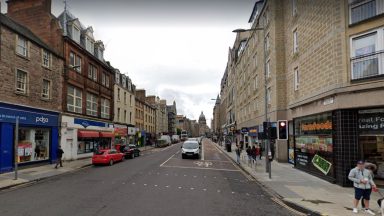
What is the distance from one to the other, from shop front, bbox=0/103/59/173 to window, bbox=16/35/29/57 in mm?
3884

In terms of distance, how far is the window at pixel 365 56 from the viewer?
1258 cm

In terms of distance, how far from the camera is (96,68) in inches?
1344

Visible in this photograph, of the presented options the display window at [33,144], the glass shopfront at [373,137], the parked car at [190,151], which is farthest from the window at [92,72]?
the glass shopfront at [373,137]

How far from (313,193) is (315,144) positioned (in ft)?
17.2

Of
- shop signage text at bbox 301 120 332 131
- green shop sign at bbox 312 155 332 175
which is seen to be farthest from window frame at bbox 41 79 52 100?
green shop sign at bbox 312 155 332 175

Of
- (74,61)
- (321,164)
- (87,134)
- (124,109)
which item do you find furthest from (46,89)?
(124,109)

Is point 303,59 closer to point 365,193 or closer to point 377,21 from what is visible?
point 377,21

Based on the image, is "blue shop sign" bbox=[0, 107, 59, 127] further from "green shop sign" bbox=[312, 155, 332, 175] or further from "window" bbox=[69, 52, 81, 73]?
"green shop sign" bbox=[312, 155, 332, 175]

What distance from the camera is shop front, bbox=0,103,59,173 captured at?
18.3 meters

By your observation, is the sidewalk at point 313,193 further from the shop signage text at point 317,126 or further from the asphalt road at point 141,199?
the shop signage text at point 317,126

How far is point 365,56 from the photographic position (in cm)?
1287

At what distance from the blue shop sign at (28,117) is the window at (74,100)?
2.98 meters

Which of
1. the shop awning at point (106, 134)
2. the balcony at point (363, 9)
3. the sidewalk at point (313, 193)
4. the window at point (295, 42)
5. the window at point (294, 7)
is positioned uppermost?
the window at point (294, 7)

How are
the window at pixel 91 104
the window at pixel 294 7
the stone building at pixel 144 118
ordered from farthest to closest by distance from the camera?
the stone building at pixel 144 118, the window at pixel 91 104, the window at pixel 294 7
